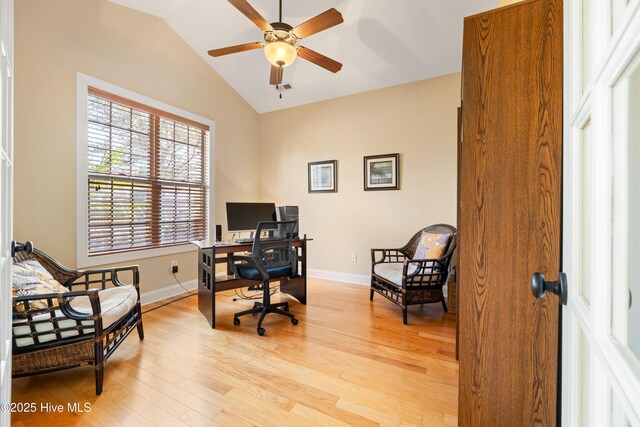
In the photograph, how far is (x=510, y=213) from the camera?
1.03 metres

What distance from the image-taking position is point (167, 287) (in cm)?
338

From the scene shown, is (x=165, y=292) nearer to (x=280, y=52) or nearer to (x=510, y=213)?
(x=280, y=52)

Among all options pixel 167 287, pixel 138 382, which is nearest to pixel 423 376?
pixel 138 382

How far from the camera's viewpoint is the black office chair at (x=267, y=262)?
8.21 ft

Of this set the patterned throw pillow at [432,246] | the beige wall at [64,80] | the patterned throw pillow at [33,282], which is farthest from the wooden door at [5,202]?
the patterned throw pillow at [432,246]

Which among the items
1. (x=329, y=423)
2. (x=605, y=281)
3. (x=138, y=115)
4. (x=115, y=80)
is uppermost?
(x=115, y=80)

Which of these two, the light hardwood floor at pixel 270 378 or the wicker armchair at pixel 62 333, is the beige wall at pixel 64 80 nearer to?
the wicker armchair at pixel 62 333

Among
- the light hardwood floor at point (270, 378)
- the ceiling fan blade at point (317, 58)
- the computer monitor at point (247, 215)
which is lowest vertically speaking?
the light hardwood floor at point (270, 378)

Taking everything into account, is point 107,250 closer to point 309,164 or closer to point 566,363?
point 309,164

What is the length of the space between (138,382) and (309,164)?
337 cm

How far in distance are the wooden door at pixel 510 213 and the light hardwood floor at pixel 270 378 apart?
2.16 ft

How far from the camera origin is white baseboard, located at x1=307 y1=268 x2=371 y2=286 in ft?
12.9

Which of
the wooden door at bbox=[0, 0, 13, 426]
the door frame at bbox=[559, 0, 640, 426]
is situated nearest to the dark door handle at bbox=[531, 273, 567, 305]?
the door frame at bbox=[559, 0, 640, 426]

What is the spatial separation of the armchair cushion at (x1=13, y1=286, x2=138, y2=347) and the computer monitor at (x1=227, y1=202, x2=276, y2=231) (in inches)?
48.9
